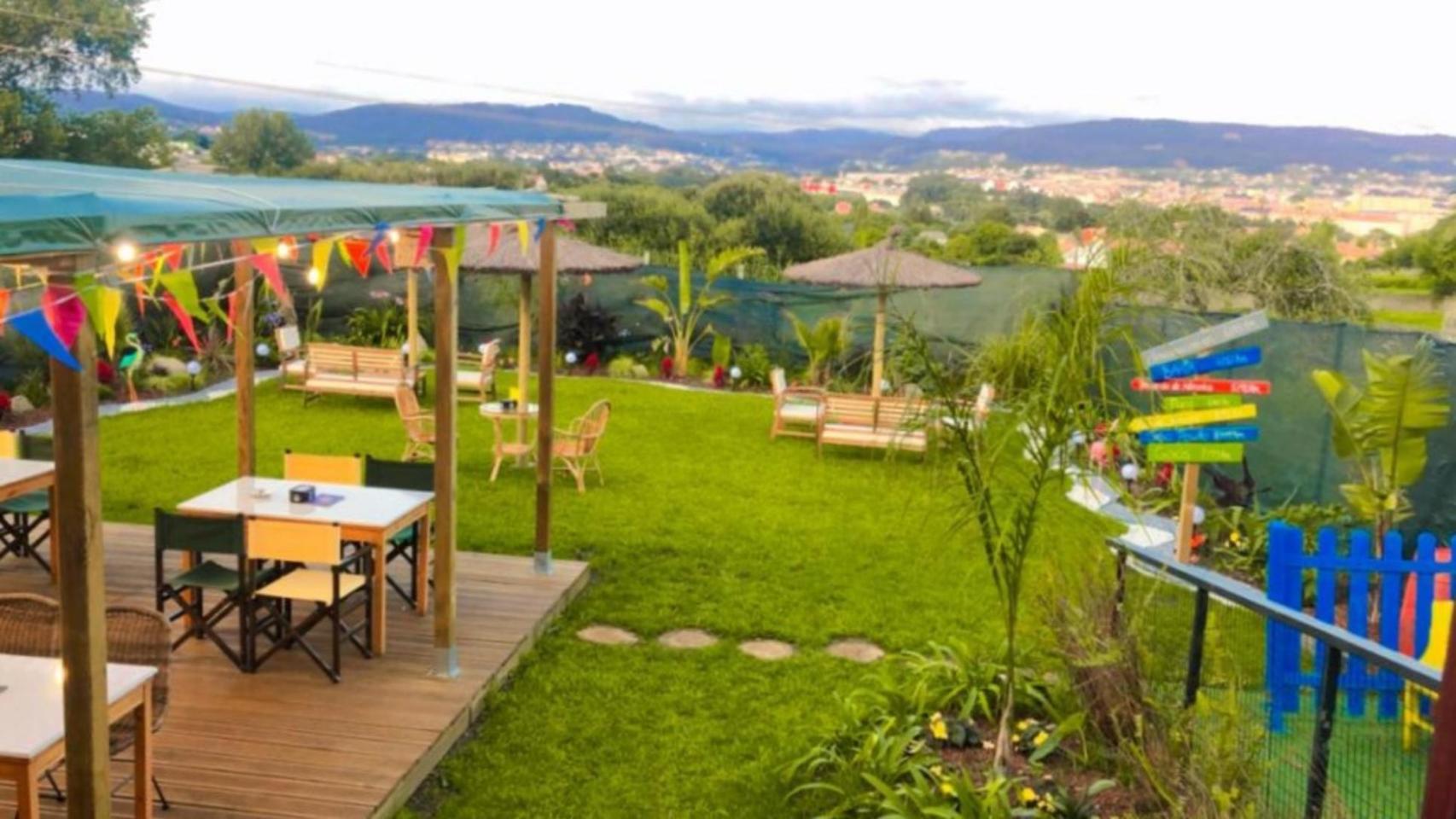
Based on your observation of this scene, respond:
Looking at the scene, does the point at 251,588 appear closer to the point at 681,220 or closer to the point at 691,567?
the point at 691,567

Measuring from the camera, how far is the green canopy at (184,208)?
3158 millimetres

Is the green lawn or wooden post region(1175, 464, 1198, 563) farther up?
wooden post region(1175, 464, 1198, 563)

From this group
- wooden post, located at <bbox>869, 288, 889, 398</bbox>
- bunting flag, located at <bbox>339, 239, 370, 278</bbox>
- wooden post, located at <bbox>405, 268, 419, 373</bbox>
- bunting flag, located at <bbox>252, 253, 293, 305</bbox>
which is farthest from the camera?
wooden post, located at <bbox>405, 268, 419, 373</bbox>

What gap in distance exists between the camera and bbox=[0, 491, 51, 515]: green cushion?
7777 millimetres

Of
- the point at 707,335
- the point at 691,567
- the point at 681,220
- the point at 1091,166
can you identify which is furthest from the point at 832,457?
the point at 1091,166

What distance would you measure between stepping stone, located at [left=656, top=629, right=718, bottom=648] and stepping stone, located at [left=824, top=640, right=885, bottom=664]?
0.78 metres

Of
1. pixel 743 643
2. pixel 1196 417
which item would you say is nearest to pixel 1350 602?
pixel 1196 417

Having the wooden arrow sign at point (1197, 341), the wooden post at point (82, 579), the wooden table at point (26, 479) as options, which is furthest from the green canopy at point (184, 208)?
the wooden arrow sign at point (1197, 341)

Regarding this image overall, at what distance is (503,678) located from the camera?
6699 millimetres

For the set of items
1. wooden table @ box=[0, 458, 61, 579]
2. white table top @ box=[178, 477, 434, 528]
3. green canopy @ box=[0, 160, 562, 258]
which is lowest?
wooden table @ box=[0, 458, 61, 579]

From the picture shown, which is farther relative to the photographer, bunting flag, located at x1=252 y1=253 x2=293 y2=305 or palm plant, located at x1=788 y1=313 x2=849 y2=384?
palm plant, located at x1=788 y1=313 x2=849 y2=384

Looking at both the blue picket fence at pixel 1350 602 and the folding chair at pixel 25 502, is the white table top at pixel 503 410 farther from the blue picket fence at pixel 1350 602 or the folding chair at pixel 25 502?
the blue picket fence at pixel 1350 602

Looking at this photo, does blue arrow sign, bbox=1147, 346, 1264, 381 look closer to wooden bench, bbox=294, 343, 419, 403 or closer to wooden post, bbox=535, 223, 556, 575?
wooden post, bbox=535, 223, 556, 575

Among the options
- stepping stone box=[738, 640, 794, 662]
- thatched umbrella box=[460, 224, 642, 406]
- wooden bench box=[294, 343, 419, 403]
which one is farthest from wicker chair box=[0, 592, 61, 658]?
wooden bench box=[294, 343, 419, 403]
